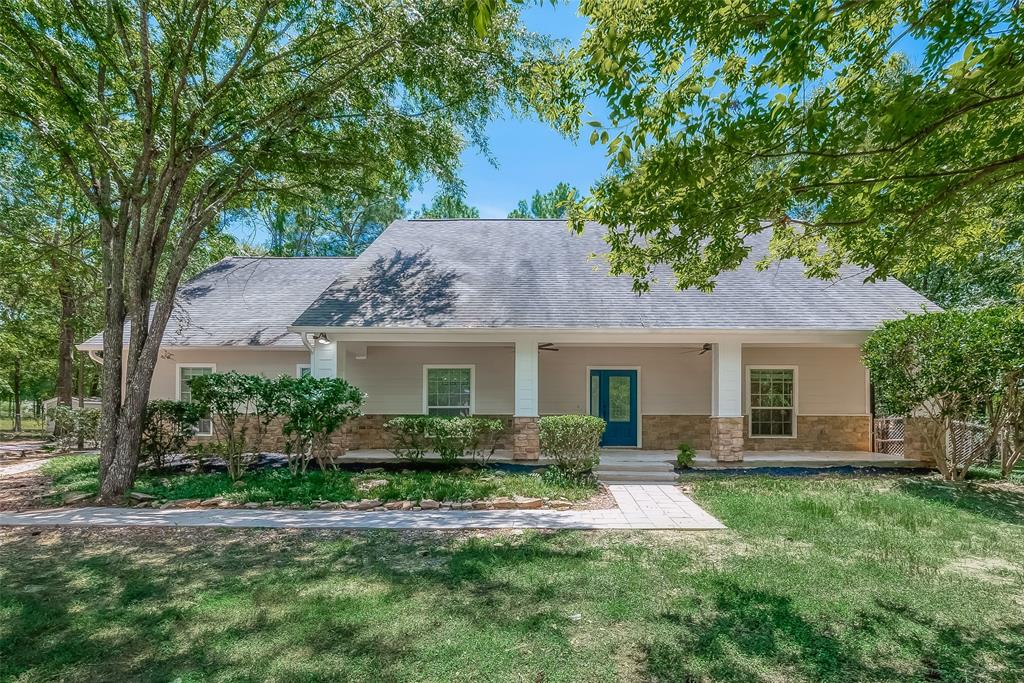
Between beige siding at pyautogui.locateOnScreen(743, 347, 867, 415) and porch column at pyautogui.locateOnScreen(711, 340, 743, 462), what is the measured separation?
98.5 inches

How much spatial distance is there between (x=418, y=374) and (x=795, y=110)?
34.2ft

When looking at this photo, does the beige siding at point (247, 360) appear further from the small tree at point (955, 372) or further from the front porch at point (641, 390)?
the small tree at point (955, 372)

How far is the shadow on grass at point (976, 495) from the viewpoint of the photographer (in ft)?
24.6

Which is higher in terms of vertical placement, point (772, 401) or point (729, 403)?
point (729, 403)

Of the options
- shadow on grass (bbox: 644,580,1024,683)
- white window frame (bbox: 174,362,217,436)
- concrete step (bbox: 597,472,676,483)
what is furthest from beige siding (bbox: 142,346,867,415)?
shadow on grass (bbox: 644,580,1024,683)

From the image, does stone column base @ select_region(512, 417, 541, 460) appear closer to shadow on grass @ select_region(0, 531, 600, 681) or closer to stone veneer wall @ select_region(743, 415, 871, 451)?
shadow on grass @ select_region(0, 531, 600, 681)

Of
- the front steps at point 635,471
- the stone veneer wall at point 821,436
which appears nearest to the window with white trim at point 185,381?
the front steps at point 635,471

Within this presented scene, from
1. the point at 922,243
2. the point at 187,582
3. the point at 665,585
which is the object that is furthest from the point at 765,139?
the point at 187,582

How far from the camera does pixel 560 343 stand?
11.0 metres

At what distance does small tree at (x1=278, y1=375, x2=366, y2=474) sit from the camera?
929 cm

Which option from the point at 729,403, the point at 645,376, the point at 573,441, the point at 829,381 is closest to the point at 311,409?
the point at 573,441

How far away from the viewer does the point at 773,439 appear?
41.9 feet

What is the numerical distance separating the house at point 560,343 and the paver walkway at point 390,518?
3.26m

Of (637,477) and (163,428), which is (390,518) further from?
(163,428)
